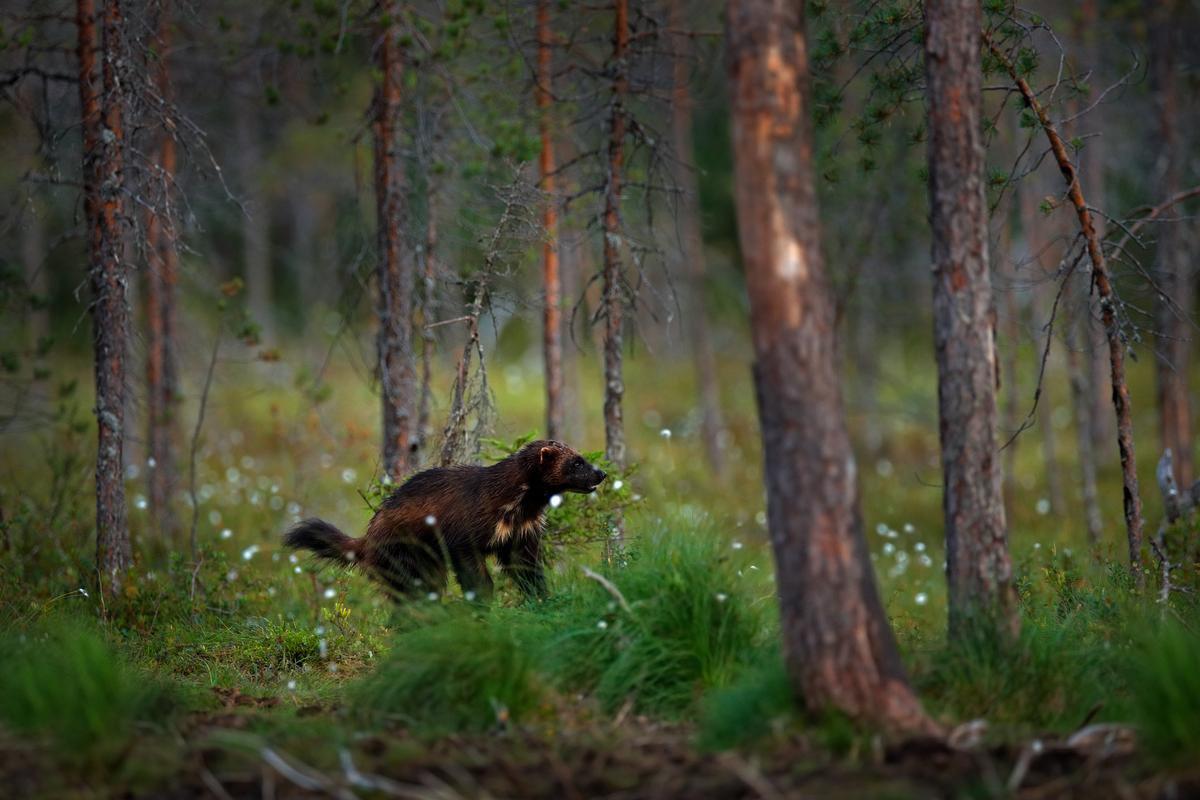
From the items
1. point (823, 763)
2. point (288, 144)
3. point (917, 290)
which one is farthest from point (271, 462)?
point (823, 763)

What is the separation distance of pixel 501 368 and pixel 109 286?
579 centimetres

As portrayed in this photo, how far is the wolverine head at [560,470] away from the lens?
31.3 feet

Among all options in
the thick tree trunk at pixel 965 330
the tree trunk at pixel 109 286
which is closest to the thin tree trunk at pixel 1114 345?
the thick tree trunk at pixel 965 330

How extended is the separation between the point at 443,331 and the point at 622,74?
478cm

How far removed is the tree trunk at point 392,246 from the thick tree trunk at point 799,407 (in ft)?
19.8

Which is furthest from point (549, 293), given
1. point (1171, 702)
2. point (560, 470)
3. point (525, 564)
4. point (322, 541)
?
point (1171, 702)

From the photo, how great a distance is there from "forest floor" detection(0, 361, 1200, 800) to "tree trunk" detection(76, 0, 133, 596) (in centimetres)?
48

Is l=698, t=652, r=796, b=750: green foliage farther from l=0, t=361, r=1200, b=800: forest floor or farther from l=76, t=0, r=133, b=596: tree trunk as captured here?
l=76, t=0, r=133, b=596: tree trunk

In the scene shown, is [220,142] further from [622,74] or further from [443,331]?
[622,74]

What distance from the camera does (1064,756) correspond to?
18.6 ft

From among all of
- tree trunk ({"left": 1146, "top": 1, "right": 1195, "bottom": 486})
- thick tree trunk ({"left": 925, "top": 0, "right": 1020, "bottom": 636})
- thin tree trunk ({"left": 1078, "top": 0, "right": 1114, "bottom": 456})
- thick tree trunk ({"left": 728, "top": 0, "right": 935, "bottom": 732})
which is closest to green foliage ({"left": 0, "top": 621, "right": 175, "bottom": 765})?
thick tree trunk ({"left": 728, "top": 0, "right": 935, "bottom": 732})

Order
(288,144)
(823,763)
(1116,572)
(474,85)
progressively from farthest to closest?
(288,144), (474,85), (1116,572), (823,763)

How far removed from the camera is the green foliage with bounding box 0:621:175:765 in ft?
19.0

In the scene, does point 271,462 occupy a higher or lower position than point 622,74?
lower
